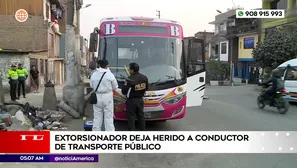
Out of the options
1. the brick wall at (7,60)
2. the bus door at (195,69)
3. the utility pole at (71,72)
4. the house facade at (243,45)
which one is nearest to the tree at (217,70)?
the house facade at (243,45)

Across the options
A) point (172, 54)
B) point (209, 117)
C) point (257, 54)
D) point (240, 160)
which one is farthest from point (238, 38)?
point (240, 160)

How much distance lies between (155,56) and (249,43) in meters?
30.0

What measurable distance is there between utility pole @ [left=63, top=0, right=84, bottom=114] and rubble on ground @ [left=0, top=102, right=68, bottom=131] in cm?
77

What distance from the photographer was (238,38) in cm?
3888

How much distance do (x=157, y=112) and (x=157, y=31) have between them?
2061mm

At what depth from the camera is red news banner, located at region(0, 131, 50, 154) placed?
4.49 metres

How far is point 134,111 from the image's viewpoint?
283 inches

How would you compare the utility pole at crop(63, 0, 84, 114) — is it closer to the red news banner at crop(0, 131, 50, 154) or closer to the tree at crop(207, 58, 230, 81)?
the red news banner at crop(0, 131, 50, 154)

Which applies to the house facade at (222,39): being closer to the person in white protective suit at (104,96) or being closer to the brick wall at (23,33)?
the brick wall at (23,33)

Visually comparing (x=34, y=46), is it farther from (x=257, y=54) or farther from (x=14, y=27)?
(x=257, y=54)

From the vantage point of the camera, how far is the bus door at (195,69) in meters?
8.16

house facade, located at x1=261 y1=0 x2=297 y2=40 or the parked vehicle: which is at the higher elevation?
house facade, located at x1=261 y1=0 x2=297 y2=40

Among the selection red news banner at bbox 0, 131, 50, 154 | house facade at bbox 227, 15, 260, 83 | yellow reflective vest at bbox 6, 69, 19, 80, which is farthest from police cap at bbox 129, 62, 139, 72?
house facade at bbox 227, 15, 260, 83

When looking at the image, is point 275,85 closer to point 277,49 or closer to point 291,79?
point 291,79
